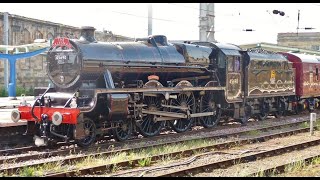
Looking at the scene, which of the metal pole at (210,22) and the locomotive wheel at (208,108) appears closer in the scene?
the locomotive wheel at (208,108)

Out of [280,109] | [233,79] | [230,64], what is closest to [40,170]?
[230,64]

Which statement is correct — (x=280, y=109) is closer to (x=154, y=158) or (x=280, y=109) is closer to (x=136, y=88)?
(x=136, y=88)

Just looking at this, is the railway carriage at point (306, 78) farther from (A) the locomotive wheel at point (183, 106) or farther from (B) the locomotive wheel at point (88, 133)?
(B) the locomotive wheel at point (88, 133)

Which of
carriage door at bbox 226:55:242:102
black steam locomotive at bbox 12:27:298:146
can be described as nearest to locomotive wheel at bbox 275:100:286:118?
black steam locomotive at bbox 12:27:298:146

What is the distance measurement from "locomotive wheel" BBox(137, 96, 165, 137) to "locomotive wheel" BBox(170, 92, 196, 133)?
0.81 meters

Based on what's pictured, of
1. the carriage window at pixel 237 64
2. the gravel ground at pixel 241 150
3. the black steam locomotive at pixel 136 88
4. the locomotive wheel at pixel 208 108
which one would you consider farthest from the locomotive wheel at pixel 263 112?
the gravel ground at pixel 241 150

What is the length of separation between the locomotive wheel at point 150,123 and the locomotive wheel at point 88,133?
175cm

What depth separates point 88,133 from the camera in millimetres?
11141

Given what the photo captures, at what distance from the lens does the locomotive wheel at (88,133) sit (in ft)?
36.3

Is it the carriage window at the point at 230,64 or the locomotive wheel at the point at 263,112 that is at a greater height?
the carriage window at the point at 230,64

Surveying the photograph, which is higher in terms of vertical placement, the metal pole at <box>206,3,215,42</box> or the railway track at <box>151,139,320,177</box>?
the metal pole at <box>206,3,215,42</box>

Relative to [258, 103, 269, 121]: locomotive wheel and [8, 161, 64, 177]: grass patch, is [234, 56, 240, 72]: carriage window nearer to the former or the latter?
[258, 103, 269, 121]: locomotive wheel

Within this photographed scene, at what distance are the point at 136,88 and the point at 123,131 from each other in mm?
1326

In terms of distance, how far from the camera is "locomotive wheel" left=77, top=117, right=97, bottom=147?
11.1m
